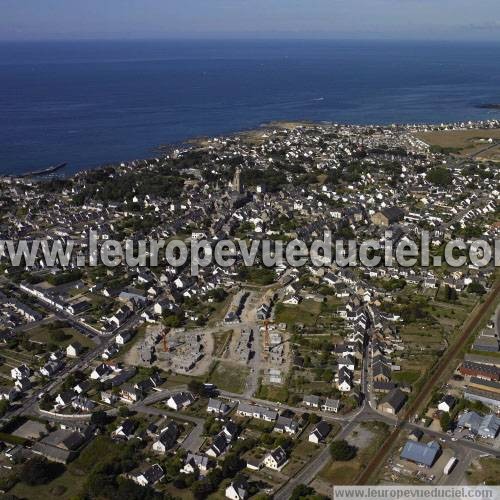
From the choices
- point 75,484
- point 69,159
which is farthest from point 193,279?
point 69,159

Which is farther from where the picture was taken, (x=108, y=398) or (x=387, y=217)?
(x=387, y=217)

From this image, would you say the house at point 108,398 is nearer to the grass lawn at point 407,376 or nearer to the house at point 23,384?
the house at point 23,384

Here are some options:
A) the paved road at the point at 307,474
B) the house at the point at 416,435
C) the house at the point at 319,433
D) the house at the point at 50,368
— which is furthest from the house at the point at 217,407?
the house at the point at 50,368

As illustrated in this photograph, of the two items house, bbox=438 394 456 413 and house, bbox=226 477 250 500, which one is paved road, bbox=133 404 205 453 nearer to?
house, bbox=226 477 250 500

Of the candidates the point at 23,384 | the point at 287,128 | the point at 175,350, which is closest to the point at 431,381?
the point at 175,350

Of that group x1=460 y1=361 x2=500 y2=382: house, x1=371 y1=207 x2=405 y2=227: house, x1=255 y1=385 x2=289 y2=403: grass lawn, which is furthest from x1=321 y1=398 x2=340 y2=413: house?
x1=371 y1=207 x2=405 y2=227: house

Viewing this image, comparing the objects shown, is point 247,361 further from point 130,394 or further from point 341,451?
point 341,451
